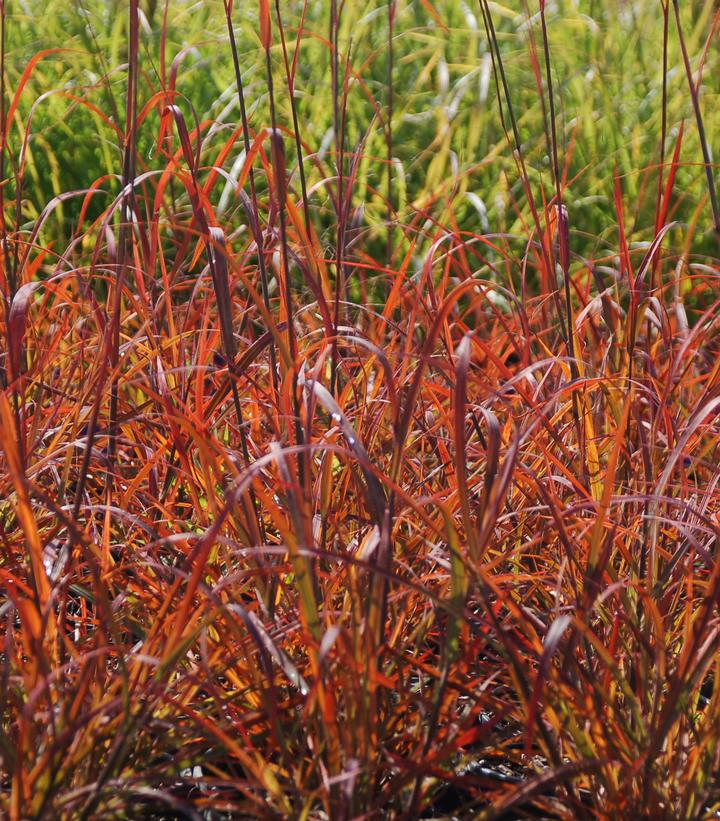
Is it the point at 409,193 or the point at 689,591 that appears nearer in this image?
the point at 689,591

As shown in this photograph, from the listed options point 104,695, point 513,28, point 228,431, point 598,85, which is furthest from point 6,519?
point 513,28

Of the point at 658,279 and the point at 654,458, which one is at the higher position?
the point at 658,279

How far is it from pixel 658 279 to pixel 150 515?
0.81m

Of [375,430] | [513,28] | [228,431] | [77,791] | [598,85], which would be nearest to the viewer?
[77,791]

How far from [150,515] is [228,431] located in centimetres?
25

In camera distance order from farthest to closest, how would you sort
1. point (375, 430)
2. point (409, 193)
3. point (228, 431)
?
point (409, 193)
point (228, 431)
point (375, 430)

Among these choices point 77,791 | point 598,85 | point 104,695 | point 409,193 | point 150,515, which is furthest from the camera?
point 598,85

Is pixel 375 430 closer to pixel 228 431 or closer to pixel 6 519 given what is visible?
pixel 228 431

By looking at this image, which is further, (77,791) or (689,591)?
(689,591)

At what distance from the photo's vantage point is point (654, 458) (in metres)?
1.38

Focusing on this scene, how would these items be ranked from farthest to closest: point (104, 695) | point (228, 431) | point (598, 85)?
point (598, 85), point (228, 431), point (104, 695)

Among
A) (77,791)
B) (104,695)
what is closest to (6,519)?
(104,695)

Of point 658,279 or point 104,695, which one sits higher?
point 658,279

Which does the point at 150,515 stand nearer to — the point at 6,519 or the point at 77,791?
the point at 6,519
